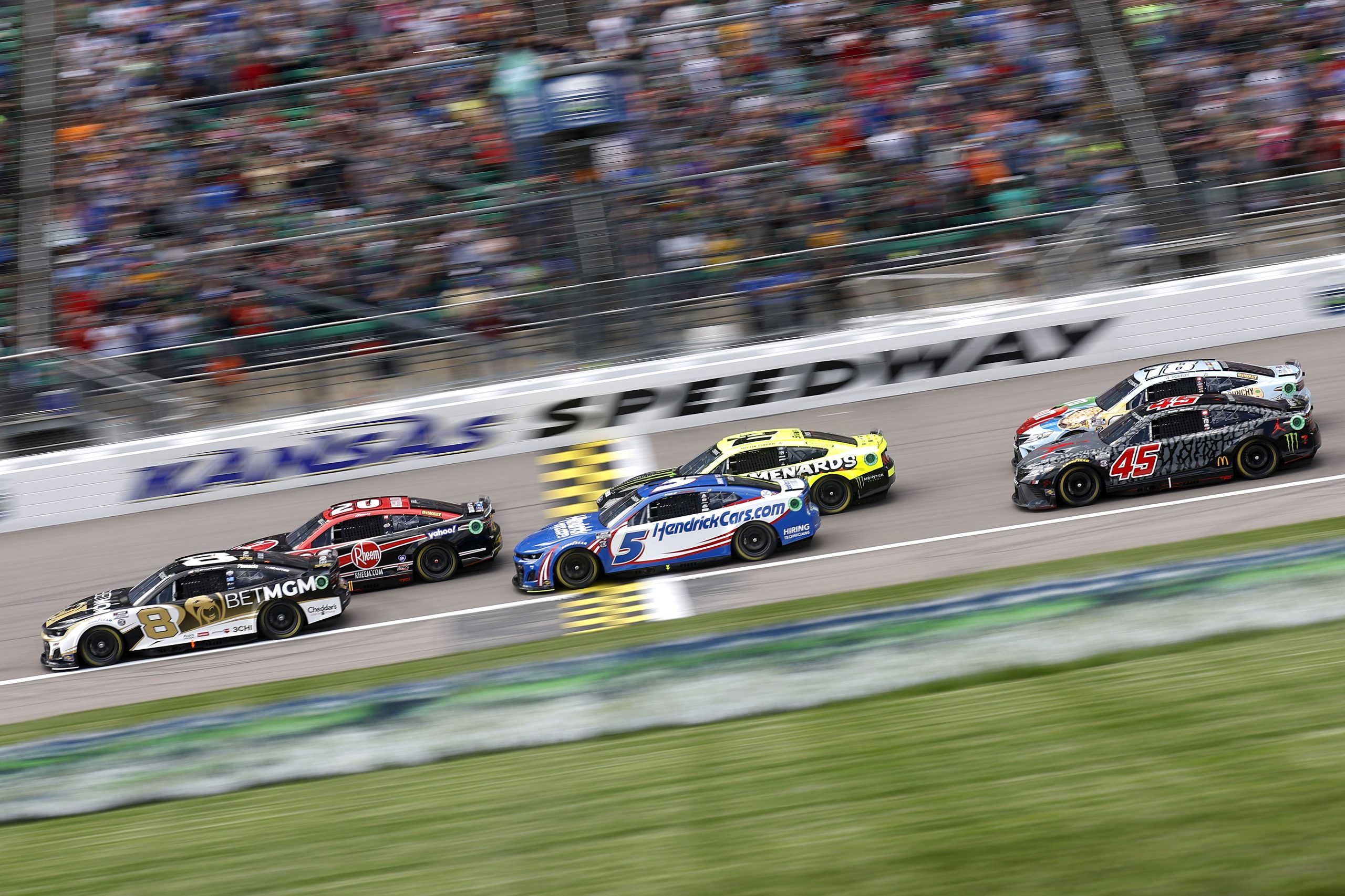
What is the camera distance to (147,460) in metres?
17.1

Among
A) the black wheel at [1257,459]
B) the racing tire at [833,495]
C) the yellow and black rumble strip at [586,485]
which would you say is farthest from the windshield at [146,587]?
the black wheel at [1257,459]

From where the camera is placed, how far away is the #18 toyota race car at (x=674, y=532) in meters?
13.4

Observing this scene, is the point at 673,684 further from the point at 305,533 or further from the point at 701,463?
the point at 305,533

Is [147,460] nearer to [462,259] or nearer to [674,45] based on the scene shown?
[462,259]

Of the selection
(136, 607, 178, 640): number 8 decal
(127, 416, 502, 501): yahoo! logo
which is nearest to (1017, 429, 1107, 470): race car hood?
(127, 416, 502, 501): yahoo! logo

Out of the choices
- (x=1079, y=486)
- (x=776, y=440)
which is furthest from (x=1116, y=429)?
(x=776, y=440)

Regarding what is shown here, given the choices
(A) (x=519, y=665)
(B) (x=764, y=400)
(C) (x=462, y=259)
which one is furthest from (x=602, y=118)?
(A) (x=519, y=665)

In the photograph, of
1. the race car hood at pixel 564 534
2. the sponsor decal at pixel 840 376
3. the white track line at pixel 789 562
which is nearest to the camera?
the white track line at pixel 789 562

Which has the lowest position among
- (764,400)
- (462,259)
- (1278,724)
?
(1278,724)

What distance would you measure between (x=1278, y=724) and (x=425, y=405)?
506 inches

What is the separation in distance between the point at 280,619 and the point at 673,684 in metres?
6.37

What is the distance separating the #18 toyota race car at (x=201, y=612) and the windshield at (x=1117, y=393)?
846 centimetres

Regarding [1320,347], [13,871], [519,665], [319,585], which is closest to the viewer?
[13,871]

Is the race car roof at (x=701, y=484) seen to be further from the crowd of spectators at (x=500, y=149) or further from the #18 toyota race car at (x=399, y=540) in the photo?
the crowd of spectators at (x=500, y=149)
